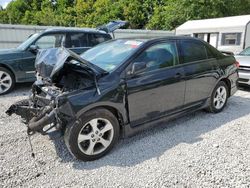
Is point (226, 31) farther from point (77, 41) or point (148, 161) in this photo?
point (148, 161)

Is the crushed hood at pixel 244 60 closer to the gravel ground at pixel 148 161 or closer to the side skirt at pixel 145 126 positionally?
the gravel ground at pixel 148 161

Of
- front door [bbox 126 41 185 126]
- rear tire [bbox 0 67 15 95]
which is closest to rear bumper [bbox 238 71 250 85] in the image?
front door [bbox 126 41 185 126]

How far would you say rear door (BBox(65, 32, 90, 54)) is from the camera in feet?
22.7

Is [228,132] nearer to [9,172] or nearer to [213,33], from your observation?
[9,172]

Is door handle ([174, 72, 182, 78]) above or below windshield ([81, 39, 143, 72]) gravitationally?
below

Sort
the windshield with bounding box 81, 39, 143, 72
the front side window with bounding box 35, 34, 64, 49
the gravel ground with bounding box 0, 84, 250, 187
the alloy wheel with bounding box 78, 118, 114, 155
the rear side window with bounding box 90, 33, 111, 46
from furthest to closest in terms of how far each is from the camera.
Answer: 1. the rear side window with bounding box 90, 33, 111, 46
2. the front side window with bounding box 35, 34, 64, 49
3. the windshield with bounding box 81, 39, 143, 72
4. the alloy wheel with bounding box 78, 118, 114, 155
5. the gravel ground with bounding box 0, 84, 250, 187

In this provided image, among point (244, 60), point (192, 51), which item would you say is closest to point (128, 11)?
point (244, 60)

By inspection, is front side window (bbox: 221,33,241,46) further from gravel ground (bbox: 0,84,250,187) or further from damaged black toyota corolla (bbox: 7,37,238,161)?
gravel ground (bbox: 0,84,250,187)

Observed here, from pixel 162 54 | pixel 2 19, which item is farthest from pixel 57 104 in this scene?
pixel 2 19

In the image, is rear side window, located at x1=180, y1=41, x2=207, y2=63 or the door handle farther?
rear side window, located at x1=180, y1=41, x2=207, y2=63

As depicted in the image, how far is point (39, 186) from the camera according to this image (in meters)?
2.69

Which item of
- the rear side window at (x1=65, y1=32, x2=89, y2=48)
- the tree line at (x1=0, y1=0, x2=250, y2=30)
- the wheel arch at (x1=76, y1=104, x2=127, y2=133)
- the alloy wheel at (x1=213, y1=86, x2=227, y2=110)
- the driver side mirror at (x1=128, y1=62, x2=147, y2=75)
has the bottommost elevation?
the alloy wheel at (x1=213, y1=86, x2=227, y2=110)

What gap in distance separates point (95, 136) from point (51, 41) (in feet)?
14.9

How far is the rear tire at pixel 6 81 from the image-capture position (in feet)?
20.2
